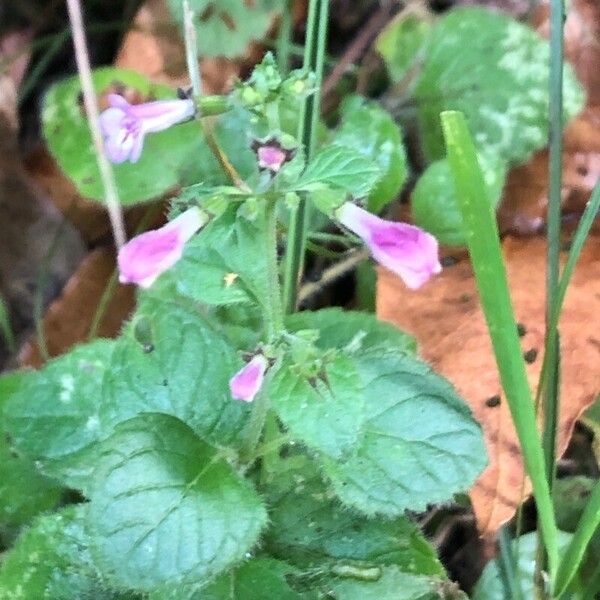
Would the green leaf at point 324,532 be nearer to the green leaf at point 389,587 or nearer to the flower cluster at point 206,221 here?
the green leaf at point 389,587

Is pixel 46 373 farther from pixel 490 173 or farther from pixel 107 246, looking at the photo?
pixel 490 173

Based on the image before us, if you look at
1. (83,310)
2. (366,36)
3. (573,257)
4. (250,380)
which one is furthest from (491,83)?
(250,380)

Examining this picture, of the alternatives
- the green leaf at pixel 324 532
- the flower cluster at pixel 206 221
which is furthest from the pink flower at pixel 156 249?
the green leaf at pixel 324 532

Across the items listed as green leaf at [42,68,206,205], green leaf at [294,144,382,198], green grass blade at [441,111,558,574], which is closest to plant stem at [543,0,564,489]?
green grass blade at [441,111,558,574]

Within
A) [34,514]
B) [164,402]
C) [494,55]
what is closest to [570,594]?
[164,402]

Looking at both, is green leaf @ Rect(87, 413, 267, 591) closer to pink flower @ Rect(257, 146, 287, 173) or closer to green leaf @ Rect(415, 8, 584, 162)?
pink flower @ Rect(257, 146, 287, 173)
